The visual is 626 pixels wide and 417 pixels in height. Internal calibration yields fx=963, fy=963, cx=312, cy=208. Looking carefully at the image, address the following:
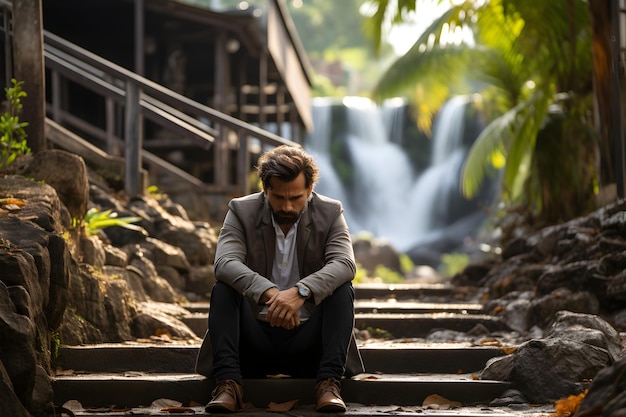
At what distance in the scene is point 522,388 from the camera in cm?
496

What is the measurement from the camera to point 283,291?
4621mm

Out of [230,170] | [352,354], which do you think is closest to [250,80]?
[230,170]

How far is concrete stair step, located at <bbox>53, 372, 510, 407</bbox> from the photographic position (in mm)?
4895

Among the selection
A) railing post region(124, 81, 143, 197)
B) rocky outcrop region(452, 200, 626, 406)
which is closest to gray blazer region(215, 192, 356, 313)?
rocky outcrop region(452, 200, 626, 406)

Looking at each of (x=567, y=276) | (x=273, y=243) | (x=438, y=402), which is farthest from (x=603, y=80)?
(x=273, y=243)

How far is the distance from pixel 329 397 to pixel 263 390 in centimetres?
52

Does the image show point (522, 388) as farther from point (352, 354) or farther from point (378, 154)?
point (378, 154)

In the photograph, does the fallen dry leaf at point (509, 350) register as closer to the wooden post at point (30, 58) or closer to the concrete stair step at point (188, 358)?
the concrete stair step at point (188, 358)

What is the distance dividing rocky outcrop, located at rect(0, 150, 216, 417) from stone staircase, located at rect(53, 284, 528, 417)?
21 cm

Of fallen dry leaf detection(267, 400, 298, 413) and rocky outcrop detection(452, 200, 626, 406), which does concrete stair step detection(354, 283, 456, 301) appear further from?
fallen dry leaf detection(267, 400, 298, 413)

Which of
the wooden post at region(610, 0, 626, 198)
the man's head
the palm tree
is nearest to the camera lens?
the man's head

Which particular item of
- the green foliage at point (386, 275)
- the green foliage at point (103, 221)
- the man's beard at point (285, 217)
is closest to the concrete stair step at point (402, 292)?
the green foliage at point (103, 221)

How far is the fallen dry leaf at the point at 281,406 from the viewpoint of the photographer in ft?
15.4

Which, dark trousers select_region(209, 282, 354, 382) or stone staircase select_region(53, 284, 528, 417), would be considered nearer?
dark trousers select_region(209, 282, 354, 382)
